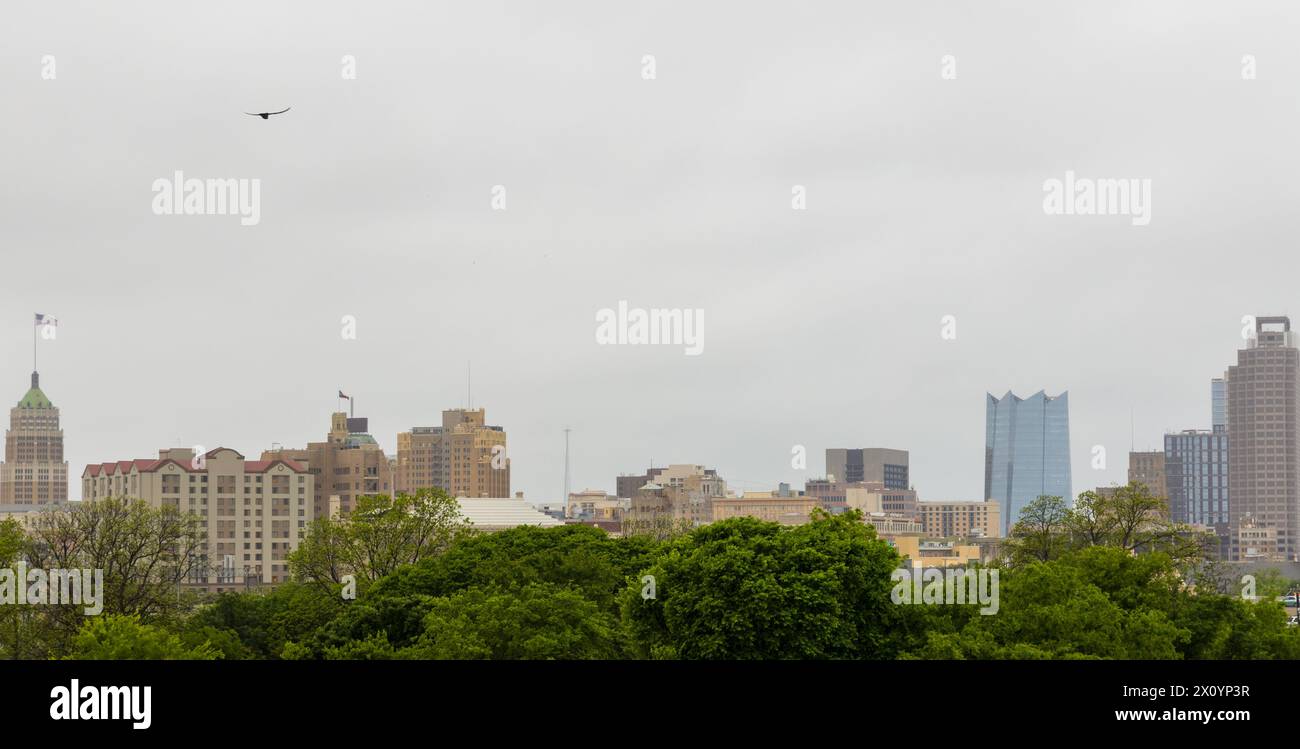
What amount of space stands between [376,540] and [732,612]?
38537 mm

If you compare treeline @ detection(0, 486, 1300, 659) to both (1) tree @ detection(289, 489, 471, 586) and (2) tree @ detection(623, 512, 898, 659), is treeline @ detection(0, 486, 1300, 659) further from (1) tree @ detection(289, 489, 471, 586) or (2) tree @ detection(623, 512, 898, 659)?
(1) tree @ detection(289, 489, 471, 586)

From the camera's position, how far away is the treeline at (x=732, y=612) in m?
50.6

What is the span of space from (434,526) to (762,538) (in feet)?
122

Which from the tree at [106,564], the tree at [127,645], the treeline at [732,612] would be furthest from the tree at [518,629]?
the tree at [106,564]

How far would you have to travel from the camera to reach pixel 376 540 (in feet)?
281

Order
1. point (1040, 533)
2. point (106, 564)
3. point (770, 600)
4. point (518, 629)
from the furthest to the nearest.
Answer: point (106, 564) < point (1040, 533) < point (518, 629) < point (770, 600)

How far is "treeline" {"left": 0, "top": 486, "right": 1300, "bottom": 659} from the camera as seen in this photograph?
166 ft
